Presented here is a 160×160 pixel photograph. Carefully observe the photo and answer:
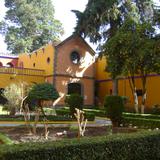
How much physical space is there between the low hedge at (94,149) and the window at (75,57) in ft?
82.2

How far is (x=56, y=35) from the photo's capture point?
5138 centimetres

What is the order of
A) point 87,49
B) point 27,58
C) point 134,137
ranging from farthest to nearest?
point 27,58 < point 87,49 < point 134,137

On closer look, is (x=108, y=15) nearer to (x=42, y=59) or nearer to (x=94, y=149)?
(x=42, y=59)

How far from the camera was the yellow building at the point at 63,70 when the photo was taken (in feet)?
103

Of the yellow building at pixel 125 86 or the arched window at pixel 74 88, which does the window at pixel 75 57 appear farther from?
the yellow building at pixel 125 86

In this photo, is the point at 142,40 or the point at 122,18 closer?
the point at 142,40

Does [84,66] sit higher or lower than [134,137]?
higher

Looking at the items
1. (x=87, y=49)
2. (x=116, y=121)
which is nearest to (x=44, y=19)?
(x=87, y=49)

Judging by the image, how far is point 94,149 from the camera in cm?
686

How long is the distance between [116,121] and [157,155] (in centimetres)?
908

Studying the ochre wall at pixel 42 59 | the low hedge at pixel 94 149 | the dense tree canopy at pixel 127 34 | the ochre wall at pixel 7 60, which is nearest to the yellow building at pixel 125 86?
the dense tree canopy at pixel 127 34

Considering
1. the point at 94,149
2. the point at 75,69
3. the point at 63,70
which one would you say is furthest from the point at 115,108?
the point at 75,69

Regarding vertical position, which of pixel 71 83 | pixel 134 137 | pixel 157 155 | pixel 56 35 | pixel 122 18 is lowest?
pixel 157 155

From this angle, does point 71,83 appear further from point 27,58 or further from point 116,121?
point 116,121
